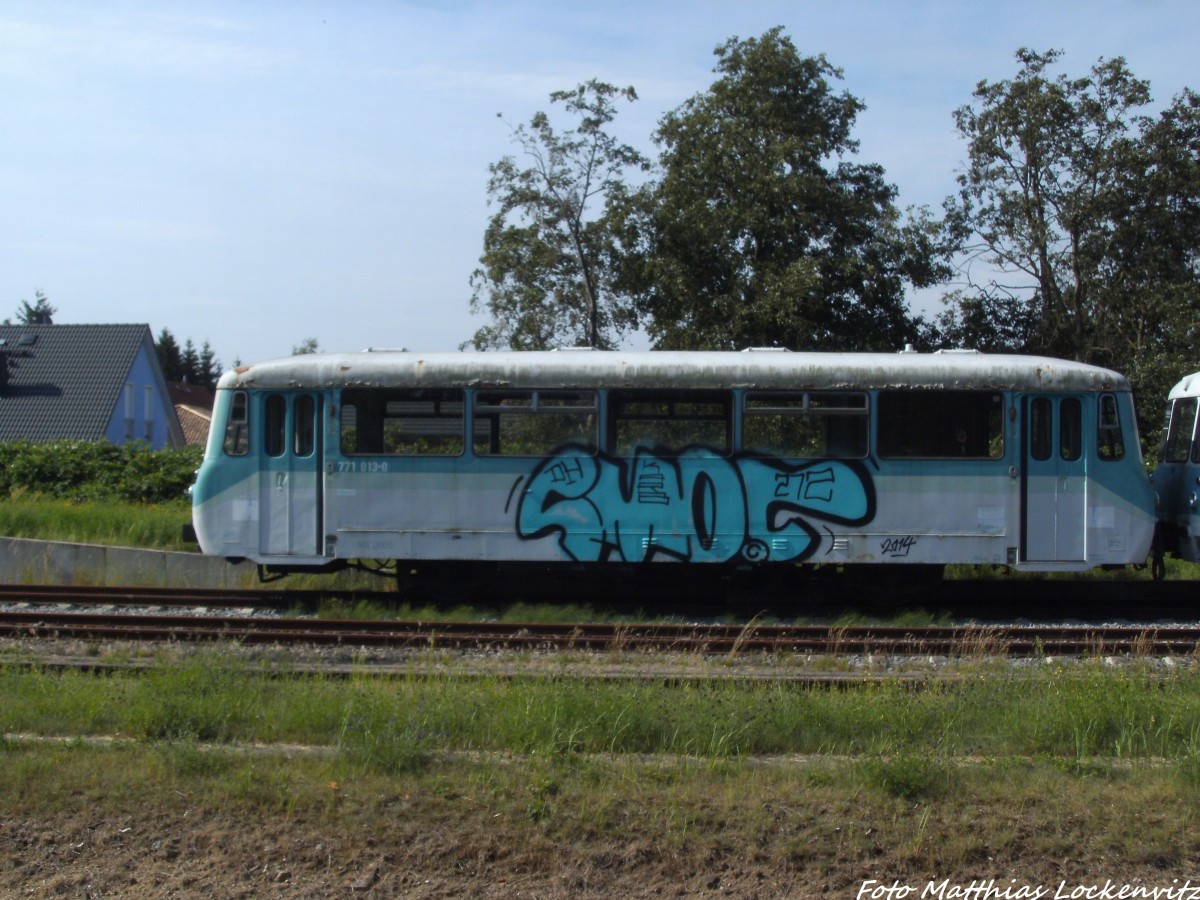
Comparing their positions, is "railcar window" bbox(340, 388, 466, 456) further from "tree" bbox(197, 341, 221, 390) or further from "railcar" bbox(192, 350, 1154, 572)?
"tree" bbox(197, 341, 221, 390)

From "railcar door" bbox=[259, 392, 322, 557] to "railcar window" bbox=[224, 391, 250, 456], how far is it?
0.70 feet

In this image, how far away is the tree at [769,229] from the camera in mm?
21938

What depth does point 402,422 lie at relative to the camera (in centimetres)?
1173

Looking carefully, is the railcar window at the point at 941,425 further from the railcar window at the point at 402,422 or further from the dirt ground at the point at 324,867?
the dirt ground at the point at 324,867

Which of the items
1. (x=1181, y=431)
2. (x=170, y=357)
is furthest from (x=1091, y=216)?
(x=170, y=357)

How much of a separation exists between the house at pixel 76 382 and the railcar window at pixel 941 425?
90.3 ft

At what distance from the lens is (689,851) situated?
204 inches

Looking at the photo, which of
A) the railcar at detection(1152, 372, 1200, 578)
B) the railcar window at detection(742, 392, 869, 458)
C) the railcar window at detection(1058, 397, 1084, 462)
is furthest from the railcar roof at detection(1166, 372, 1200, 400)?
the railcar window at detection(742, 392, 869, 458)

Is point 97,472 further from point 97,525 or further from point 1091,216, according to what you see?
point 1091,216

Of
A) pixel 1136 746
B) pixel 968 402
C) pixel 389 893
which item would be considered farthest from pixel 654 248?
pixel 389 893

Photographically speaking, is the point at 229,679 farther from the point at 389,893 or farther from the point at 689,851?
the point at 689,851

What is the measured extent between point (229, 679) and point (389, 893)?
3008mm

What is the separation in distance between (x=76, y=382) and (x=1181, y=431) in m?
32.6

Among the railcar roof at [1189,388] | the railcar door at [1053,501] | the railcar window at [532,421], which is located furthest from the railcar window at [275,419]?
the railcar roof at [1189,388]
